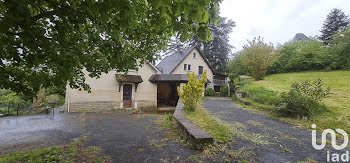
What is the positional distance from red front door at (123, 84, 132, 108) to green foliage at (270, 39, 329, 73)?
21675mm

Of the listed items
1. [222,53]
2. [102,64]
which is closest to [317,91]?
[102,64]

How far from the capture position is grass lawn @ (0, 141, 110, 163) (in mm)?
3221

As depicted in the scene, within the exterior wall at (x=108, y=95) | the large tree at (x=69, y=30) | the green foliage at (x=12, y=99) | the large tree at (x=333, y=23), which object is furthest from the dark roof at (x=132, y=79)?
the large tree at (x=333, y=23)

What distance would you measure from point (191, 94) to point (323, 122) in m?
5.42

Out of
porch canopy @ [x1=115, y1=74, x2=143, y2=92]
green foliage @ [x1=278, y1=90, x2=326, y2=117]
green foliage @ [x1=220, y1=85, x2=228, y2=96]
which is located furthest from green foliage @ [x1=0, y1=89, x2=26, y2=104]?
green foliage @ [x1=220, y1=85, x2=228, y2=96]

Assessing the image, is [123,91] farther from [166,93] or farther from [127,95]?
[166,93]

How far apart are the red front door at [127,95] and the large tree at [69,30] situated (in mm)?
9623

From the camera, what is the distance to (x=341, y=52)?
17.9 meters

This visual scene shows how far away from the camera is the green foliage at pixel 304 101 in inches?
252

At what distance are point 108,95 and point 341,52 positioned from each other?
27.4 meters

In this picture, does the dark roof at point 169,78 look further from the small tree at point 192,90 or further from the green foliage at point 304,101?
the green foliage at point 304,101

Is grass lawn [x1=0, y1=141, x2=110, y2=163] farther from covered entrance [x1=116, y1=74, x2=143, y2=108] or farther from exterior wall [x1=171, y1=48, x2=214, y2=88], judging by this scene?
exterior wall [x1=171, y1=48, x2=214, y2=88]

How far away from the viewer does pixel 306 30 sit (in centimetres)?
5556

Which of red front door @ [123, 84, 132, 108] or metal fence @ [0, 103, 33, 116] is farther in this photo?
red front door @ [123, 84, 132, 108]
